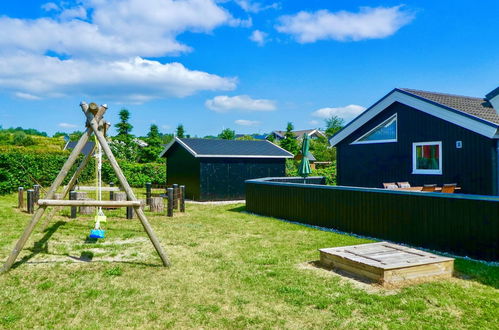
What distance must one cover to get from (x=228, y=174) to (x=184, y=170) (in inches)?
109

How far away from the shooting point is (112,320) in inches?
193

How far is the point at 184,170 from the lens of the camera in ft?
72.3

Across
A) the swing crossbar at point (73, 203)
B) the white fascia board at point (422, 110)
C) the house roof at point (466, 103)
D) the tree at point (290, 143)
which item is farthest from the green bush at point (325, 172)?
the tree at point (290, 143)

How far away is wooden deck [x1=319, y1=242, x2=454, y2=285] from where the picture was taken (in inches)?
241

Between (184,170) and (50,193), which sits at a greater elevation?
(184,170)

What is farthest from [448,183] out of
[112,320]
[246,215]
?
[112,320]

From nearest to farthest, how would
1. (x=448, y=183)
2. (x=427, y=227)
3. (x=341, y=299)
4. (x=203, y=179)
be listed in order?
(x=341, y=299)
(x=427, y=227)
(x=448, y=183)
(x=203, y=179)

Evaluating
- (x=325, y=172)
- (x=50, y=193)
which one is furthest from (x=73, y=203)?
(x=325, y=172)

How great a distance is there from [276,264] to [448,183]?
7189mm

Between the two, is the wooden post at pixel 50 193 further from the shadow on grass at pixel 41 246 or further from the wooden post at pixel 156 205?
the wooden post at pixel 156 205

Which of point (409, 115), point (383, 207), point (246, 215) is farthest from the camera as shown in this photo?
point (246, 215)

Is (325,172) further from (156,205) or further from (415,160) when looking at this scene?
(156,205)

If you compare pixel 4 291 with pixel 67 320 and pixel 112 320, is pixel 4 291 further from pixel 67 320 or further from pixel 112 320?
pixel 112 320

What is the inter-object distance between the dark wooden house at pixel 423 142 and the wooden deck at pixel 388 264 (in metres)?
4.74
